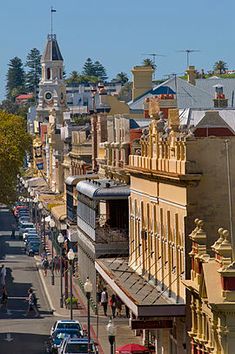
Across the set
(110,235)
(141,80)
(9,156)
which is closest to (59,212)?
(9,156)

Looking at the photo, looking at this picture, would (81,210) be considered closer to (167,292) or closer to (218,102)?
(218,102)

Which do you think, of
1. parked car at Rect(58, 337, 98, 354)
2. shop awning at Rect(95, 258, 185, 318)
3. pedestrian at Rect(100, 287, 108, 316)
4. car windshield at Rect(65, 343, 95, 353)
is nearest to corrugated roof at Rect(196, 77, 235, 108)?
pedestrian at Rect(100, 287, 108, 316)

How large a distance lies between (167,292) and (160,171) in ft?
13.3

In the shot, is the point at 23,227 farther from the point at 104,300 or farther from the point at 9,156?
the point at 104,300

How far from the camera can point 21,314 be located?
74.2 metres

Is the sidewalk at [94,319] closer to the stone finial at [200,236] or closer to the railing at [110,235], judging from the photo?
the railing at [110,235]

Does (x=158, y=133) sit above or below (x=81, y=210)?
above

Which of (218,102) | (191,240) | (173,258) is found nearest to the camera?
(191,240)

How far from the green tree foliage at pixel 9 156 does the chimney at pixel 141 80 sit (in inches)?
522

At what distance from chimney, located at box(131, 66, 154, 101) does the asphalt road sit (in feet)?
43.9

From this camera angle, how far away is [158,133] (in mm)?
52750

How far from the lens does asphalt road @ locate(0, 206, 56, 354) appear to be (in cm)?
6219

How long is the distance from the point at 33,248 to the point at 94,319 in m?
47.1

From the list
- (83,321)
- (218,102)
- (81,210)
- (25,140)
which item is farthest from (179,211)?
(25,140)
